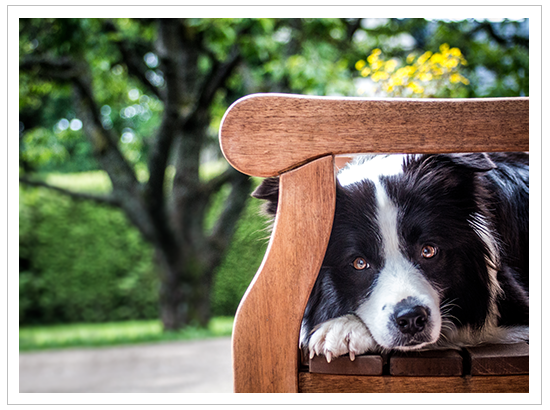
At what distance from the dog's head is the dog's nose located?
0.02 meters

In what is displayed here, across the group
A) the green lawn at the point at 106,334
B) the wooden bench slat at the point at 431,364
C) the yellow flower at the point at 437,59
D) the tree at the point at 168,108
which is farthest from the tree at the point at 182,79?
the wooden bench slat at the point at 431,364

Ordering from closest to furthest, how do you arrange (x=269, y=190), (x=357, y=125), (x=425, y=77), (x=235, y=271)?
(x=357, y=125) → (x=269, y=190) → (x=425, y=77) → (x=235, y=271)

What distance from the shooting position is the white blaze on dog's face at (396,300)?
736mm

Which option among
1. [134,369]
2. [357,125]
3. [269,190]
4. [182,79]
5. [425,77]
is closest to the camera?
[357,125]

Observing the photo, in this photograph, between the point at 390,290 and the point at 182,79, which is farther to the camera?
the point at 182,79

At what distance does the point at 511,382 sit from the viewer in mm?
728

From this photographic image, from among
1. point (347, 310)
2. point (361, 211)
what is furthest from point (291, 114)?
point (347, 310)

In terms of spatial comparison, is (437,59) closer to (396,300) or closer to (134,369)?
(396,300)

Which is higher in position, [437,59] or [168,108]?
[168,108]

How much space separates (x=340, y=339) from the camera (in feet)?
2.42

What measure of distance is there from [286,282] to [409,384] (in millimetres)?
261

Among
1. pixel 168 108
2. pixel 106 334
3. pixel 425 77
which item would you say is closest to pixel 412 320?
pixel 425 77

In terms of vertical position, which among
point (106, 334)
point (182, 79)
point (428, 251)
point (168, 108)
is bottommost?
point (106, 334)

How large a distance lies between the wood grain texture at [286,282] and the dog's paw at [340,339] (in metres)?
0.05
